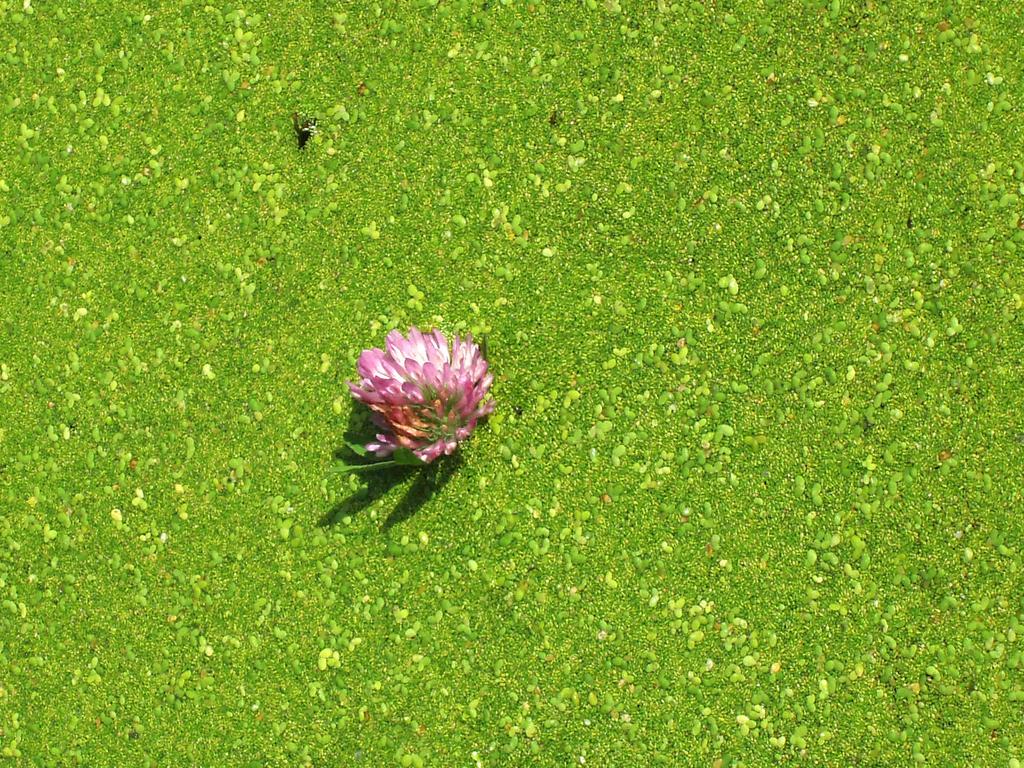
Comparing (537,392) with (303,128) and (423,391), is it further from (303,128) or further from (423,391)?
(303,128)

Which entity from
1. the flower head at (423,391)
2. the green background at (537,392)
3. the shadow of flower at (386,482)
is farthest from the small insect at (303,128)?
the shadow of flower at (386,482)

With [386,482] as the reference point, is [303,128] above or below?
above

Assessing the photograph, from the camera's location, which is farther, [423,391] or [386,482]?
[386,482]

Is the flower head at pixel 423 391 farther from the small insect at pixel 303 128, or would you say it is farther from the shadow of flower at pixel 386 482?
the small insect at pixel 303 128

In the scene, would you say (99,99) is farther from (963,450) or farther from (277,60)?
(963,450)

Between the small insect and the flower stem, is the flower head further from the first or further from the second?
the small insect

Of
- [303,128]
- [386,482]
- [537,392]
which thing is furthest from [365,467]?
[303,128]

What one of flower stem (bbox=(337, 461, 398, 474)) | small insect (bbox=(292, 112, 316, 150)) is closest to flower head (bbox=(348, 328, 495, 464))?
flower stem (bbox=(337, 461, 398, 474))
